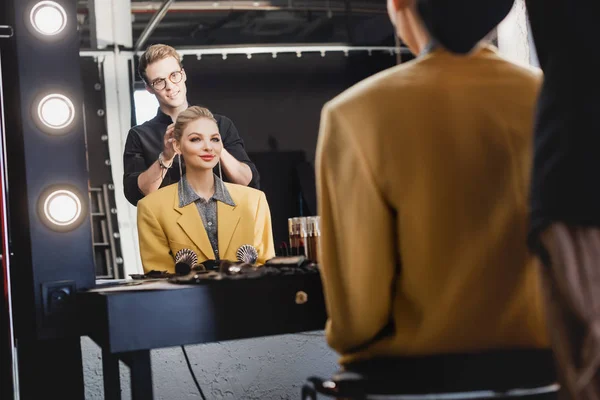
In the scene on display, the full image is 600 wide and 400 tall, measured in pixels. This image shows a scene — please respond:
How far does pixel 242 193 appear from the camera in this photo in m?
2.65

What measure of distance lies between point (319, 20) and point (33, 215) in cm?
673

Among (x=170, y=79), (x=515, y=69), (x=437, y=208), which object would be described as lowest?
(x=437, y=208)

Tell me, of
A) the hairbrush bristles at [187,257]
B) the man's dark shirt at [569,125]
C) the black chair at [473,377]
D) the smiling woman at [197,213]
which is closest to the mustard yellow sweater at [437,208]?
the black chair at [473,377]

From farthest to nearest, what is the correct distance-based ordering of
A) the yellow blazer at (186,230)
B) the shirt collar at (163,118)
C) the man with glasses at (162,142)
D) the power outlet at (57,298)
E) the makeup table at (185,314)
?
the shirt collar at (163,118), the man with glasses at (162,142), the yellow blazer at (186,230), the power outlet at (57,298), the makeup table at (185,314)

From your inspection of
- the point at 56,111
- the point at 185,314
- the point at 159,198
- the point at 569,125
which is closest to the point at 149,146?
the point at 159,198

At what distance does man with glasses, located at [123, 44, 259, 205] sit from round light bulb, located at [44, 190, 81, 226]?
76 centimetres

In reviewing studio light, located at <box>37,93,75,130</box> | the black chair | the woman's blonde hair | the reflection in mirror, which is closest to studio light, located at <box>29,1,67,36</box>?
studio light, located at <box>37,93,75,130</box>

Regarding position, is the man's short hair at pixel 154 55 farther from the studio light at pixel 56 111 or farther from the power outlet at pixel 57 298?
the power outlet at pixel 57 298

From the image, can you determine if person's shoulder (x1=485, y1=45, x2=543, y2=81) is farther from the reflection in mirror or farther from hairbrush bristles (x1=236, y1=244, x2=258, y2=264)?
the reflection in mirror

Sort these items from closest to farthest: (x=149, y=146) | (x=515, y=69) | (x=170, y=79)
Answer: (x=515, y=69), (x=170, y=79), (x=149, y=146)

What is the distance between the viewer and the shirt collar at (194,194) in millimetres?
2568

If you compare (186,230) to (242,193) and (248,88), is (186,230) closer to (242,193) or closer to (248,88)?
(242,193)

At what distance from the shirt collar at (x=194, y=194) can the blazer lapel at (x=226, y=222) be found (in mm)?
17

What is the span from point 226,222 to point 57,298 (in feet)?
2.70
